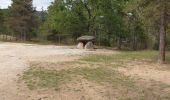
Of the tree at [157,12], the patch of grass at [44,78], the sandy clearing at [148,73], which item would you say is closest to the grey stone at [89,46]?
the tree at [157,12]

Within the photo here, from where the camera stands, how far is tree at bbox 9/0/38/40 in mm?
54281

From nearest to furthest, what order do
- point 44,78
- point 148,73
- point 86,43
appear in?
point 44,78 → point 148,73 → point 86,43

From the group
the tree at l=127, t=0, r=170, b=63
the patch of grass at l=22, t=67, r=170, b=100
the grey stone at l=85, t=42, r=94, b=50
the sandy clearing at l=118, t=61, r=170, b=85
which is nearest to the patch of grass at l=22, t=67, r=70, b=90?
the patch of grass at l=22, t=67, r=170, b=100

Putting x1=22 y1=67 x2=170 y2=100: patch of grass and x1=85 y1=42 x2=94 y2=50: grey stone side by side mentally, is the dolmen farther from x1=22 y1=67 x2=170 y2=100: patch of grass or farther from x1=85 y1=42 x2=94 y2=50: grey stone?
x1=22 y1=67 x2=170 y2=100: patch of grass

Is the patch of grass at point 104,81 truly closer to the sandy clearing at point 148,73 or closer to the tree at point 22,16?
the sandy clearing at point 148,73

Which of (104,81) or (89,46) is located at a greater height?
(89,46)

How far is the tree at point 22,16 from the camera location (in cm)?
5428

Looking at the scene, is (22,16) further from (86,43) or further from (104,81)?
(104,81)

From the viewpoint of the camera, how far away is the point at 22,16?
54281 mm

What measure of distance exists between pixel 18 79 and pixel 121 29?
29.2 meters

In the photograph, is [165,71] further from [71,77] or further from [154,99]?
[154,99]

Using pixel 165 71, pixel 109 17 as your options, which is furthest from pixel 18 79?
pixel 109 17

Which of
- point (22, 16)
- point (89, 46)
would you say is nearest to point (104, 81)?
point (89, 46)

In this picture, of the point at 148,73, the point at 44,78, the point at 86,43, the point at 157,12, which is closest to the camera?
the point at 44,78
